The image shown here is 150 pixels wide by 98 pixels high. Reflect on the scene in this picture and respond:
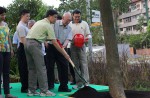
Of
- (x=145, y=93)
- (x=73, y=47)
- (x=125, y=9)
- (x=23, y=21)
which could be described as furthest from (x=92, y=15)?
(x=145, y=93)

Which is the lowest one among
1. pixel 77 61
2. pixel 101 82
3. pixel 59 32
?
pixel 101 82

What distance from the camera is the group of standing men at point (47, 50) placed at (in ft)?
20.2

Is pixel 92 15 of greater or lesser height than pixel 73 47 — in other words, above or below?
above

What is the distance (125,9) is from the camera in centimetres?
1115

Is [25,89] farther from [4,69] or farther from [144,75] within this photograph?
[144,75]

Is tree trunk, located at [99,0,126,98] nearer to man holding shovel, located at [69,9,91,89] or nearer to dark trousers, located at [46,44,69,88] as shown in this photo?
dark trousers, located at [46,44,69,88]

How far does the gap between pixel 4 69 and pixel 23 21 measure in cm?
136

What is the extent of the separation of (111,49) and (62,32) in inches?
82.3

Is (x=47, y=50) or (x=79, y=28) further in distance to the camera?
(x=79, y=28)

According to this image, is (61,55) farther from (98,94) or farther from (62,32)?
(98,94)

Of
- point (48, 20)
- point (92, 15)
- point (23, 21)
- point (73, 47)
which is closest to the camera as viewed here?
point (48, 20)

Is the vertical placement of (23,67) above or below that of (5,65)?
below

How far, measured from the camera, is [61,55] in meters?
7.10

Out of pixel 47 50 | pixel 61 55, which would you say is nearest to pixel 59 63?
pixel 61 55
